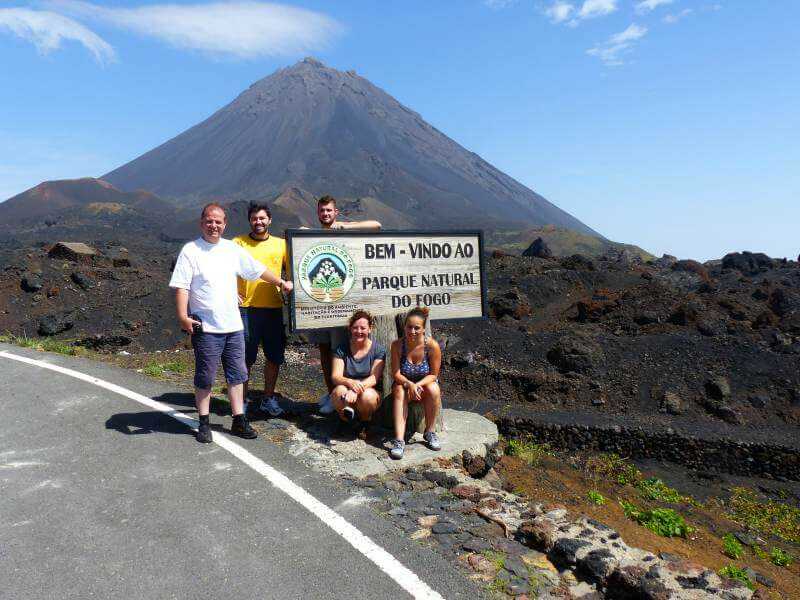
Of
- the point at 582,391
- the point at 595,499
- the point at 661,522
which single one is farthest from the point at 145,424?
the point at 582,391

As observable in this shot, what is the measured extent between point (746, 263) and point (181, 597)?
1183 inches

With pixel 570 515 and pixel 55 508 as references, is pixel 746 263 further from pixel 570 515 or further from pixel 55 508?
pixel 55 508

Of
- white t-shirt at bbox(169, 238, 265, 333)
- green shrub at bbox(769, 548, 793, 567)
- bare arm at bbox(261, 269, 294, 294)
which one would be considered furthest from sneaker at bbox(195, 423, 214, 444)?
green shrub at bbox(769, 548, 793, 567)

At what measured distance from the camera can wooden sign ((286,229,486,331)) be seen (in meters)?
5.29

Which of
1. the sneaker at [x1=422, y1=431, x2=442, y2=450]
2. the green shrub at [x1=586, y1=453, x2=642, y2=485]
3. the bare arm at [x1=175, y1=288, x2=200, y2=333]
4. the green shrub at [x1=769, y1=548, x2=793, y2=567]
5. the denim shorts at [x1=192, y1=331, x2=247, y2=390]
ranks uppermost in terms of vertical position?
the bare arm at [x1=175, y1=288, x2=200, y2=333]

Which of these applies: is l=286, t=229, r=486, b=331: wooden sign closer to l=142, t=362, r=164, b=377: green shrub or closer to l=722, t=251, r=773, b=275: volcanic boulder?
l=142, t=362, r=164, b=377: green shrub

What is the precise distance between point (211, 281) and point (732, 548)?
181 inches

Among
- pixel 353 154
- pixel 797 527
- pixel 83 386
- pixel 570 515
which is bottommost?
pixel 797 527

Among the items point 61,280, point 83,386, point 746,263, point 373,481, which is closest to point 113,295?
point 61,280

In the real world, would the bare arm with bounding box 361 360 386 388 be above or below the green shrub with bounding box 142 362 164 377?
above

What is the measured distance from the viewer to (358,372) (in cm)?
513

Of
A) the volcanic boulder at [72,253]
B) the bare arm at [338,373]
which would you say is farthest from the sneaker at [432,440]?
the volcanic boulder at [72,253]

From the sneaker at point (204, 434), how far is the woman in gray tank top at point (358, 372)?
0.98 meters

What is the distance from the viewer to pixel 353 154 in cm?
11156
